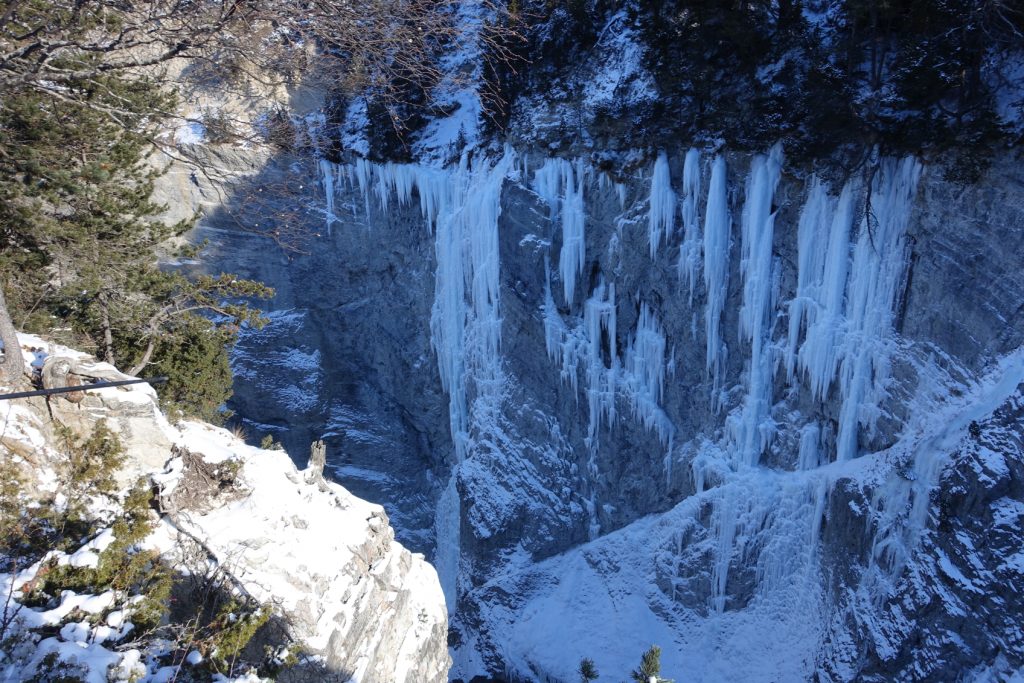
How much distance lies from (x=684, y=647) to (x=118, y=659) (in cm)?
1043

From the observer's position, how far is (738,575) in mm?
12328

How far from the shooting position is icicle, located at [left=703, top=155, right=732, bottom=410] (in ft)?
39.4

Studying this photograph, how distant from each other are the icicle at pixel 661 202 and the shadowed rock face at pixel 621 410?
19cm

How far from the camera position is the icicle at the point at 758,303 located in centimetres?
1160

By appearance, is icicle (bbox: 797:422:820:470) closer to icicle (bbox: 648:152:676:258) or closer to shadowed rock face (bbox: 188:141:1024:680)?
shadowed rock face (bbox: 188:141:1024:680)

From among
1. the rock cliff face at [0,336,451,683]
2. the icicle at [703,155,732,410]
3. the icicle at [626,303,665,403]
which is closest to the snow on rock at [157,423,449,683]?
the rock cliff face at [0,336,451,683]

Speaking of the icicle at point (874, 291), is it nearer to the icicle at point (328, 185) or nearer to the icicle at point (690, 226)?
the icicle at point (690, 226)

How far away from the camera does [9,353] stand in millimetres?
6828

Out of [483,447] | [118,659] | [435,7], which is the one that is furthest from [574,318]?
[118,659]

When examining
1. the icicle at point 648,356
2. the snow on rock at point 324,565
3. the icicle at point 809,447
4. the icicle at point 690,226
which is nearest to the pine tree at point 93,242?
the snow on rock at point 324,565

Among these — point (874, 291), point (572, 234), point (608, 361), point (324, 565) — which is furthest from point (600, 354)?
point (324, 565)

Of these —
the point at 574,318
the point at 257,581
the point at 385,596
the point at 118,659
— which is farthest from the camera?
the point at 574,318

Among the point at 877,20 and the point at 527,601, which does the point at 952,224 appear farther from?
the point at 527,601

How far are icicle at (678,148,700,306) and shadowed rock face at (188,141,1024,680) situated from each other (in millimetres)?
168
